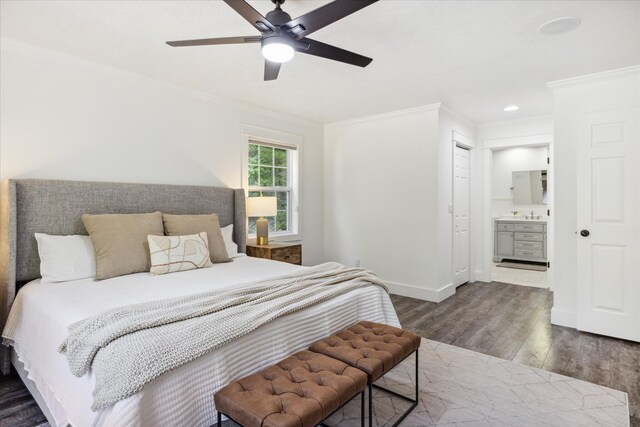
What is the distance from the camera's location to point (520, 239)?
269 inches

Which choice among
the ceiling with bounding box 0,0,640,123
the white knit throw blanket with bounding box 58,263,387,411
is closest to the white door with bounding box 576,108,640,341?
the ceiling with bounding box 0,0,640,123

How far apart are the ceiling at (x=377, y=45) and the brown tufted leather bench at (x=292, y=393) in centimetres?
201

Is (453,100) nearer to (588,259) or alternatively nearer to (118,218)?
(588,259)

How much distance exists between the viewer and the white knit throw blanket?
127 centimetres

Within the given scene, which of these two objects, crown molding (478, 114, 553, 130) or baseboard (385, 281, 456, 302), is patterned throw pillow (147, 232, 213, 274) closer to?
baseboard (385, 281, 456, 302)

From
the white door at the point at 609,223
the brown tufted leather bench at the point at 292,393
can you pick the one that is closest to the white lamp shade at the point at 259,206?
the brown tufted leather bench at the point at 292,393

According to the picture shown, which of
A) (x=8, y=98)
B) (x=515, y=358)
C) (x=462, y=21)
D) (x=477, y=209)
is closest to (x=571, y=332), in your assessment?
(x=515, y=358)

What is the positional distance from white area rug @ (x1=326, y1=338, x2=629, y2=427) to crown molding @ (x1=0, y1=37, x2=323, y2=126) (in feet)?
10.6

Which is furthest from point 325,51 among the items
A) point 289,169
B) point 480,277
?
point 480,277

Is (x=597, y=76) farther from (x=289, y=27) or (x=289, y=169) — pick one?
(x=289, y=169)

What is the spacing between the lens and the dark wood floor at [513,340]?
2197mm

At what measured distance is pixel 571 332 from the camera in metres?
3.24

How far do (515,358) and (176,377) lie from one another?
2.55 metres

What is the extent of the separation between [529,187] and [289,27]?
6862mm
